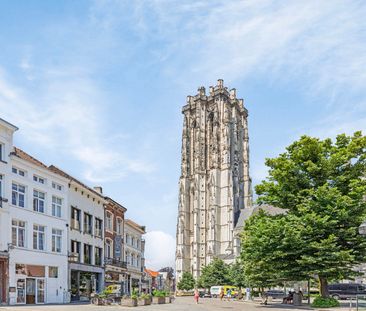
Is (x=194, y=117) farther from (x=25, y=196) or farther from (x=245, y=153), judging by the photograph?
(x=25, y=196)

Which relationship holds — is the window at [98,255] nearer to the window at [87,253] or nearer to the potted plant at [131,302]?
the window at [87,253]

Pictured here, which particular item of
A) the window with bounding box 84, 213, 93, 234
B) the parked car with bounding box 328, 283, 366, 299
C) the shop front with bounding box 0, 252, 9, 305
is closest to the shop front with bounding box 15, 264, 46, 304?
the shop front with bounding box 0, 252, 9, 305

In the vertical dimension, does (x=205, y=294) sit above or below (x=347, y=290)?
below

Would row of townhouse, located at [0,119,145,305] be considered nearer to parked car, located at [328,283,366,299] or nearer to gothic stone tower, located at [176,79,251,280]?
parked car, located at [328,283,366,299]

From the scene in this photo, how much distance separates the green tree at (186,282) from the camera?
5010 inches

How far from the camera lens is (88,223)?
47.3m

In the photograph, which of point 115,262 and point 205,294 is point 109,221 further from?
point 205,294

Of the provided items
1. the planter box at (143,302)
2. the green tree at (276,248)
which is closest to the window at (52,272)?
the planter box at (143,302)

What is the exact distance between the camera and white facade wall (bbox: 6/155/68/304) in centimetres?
3509

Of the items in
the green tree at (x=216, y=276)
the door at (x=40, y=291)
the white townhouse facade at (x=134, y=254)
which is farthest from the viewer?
the green tree at (x=216, y=276)

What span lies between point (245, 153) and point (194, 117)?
1844 cm

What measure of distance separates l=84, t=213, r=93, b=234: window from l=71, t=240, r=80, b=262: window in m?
2.19

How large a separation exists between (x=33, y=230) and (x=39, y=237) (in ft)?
3.45

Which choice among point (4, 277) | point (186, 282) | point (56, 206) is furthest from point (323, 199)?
point (186, 282)
